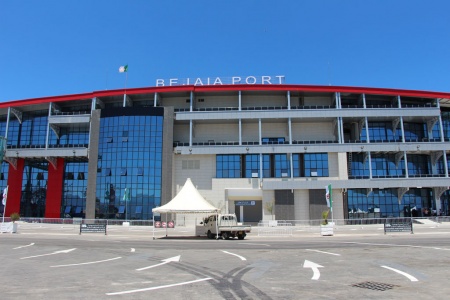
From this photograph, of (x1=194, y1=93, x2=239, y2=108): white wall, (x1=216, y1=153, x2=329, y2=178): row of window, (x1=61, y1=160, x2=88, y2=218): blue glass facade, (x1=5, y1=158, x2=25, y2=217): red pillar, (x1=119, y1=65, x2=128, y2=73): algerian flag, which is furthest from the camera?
(x1=194, y1=93, x2=239, y2=108): white wall

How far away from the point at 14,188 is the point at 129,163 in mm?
20149

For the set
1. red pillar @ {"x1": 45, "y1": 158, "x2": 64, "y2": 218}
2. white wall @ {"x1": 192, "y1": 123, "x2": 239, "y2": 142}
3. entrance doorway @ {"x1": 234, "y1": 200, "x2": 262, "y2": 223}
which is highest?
white wall @ {"x1": 192, "y1": 123, "x2": 239, "y2": 142}

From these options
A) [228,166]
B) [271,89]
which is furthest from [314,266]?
[271,89]

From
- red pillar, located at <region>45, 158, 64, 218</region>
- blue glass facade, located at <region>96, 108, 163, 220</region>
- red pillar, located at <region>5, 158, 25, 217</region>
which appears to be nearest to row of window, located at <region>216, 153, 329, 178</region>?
blue glass facade, located at <region>96, 108, 163, 220</region>

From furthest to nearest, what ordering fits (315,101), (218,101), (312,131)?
(218,101), (315,101), (312,131)

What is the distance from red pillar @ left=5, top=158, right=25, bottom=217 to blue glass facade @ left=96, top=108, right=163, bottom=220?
581 inches

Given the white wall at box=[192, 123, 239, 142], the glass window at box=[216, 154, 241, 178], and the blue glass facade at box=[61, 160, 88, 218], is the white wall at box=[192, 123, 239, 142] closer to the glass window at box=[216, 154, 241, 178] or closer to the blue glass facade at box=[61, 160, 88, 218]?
the glass window at box=[216, 154, 241, 178]

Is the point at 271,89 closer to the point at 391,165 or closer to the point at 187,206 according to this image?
the point at 391,165

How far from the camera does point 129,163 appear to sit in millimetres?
50469

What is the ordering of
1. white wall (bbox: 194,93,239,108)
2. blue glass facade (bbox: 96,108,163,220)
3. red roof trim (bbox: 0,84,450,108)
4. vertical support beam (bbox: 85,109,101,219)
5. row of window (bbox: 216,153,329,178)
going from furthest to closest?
white wall (bbox: 194,93,239,108), red roof trim (bbox: 0,84,450,108), row of window (bbox: 216,153,329,178), vertical support beam (bbox: 85,109,101,219), blue glass facade (bbox: 96,108,163,220)

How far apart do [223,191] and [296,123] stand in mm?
15031

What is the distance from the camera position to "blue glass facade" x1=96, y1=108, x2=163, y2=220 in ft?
163

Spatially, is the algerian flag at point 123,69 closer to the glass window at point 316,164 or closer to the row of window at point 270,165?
the row of window at point 270,165

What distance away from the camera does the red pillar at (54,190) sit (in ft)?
178
